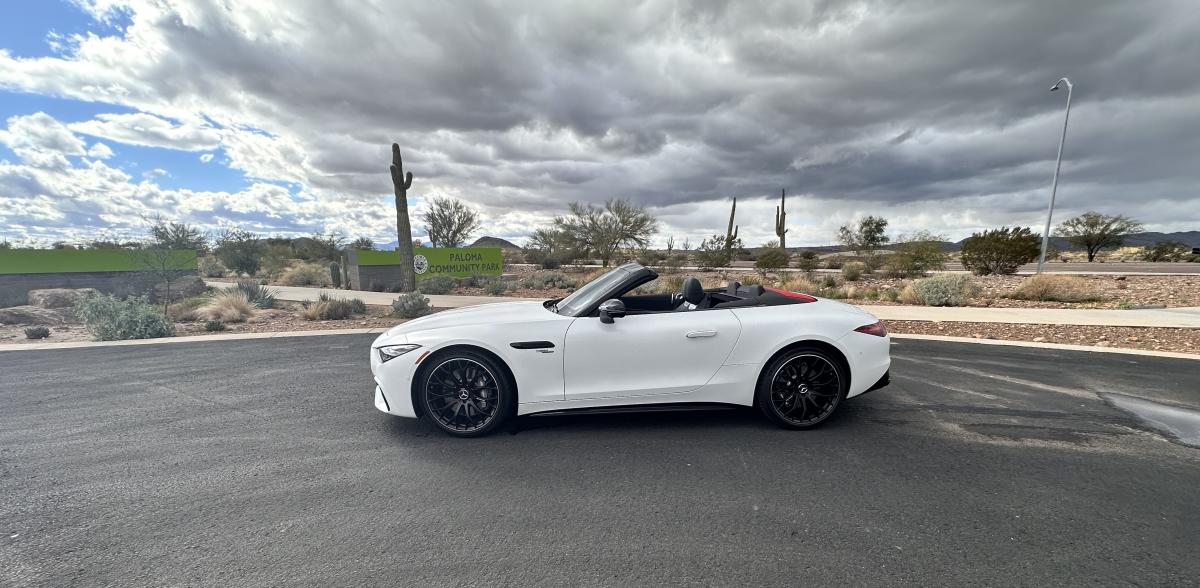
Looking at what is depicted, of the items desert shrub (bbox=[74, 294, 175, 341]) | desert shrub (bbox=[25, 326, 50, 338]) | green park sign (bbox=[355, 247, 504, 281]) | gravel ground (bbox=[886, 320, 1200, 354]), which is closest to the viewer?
gravel ground (bbox=[886, 320, 1200, 354])

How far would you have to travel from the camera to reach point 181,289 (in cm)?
1753

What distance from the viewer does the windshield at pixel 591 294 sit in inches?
154

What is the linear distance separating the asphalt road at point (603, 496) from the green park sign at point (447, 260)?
15.4 m

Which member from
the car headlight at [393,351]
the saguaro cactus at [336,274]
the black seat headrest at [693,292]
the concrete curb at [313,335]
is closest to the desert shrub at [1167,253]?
the concrete curb at [313,335]

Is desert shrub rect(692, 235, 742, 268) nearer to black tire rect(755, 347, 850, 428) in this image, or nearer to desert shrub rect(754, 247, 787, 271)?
desert shrub rect(754, 247, 787, 271)

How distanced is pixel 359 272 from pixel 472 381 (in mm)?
18252

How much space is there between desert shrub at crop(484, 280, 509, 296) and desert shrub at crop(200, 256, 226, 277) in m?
22.5

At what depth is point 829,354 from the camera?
3852mm

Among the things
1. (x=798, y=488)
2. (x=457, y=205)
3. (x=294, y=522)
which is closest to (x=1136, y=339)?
(x=798, y=488)

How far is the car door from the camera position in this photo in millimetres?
3648

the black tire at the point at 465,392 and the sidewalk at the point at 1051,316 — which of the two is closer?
the black tire at the point at 465,392

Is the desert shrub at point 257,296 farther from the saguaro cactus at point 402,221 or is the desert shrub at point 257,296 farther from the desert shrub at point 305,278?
the desert shrub at point 305,278

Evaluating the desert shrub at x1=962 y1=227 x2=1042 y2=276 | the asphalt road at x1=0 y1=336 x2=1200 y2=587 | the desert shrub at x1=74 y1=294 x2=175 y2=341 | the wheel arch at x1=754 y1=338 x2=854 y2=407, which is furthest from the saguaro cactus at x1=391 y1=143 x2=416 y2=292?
the desert shrub at x1=962 y1=227 x2=1042 y2=276

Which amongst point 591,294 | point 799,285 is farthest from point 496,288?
point 591,294
